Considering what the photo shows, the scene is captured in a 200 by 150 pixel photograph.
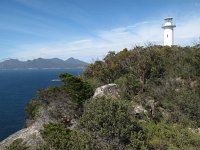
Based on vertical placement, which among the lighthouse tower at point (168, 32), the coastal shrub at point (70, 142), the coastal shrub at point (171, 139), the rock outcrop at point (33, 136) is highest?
the lighthouse tower at point (168, 32)

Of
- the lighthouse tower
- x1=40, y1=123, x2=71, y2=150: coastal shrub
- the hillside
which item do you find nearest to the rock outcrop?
the hillside

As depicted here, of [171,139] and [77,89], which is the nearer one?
[171,139]

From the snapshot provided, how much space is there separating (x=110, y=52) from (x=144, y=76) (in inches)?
381

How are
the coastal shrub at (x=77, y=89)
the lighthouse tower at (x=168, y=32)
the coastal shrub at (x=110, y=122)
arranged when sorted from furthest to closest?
the lighthouse tower at (x=168, y=32)
the coastal shrub at (x=77, y=89)
the coastal shrub at (x=110, y=122)

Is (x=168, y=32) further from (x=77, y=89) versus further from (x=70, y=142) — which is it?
(x=70, y=142)

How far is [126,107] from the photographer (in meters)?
18.7

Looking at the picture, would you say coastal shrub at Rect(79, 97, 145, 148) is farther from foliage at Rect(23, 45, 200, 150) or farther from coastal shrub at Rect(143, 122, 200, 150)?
coastal shrub at Rect(143, 122, 200, 150)

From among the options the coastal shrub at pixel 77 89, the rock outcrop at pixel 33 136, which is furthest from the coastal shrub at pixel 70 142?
the coastal shrub at pixel 77 89

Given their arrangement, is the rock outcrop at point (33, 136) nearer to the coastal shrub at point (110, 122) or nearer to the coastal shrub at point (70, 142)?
the coastal shrub at point (70, 142)

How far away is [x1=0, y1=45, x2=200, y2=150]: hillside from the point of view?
1625cm

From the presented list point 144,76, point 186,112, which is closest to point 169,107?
point 186,112

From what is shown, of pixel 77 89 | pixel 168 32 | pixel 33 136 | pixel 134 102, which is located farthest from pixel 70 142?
pixel 168 32

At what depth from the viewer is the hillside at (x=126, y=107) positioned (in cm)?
1625

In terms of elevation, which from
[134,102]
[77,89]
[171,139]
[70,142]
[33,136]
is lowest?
[33,136]
